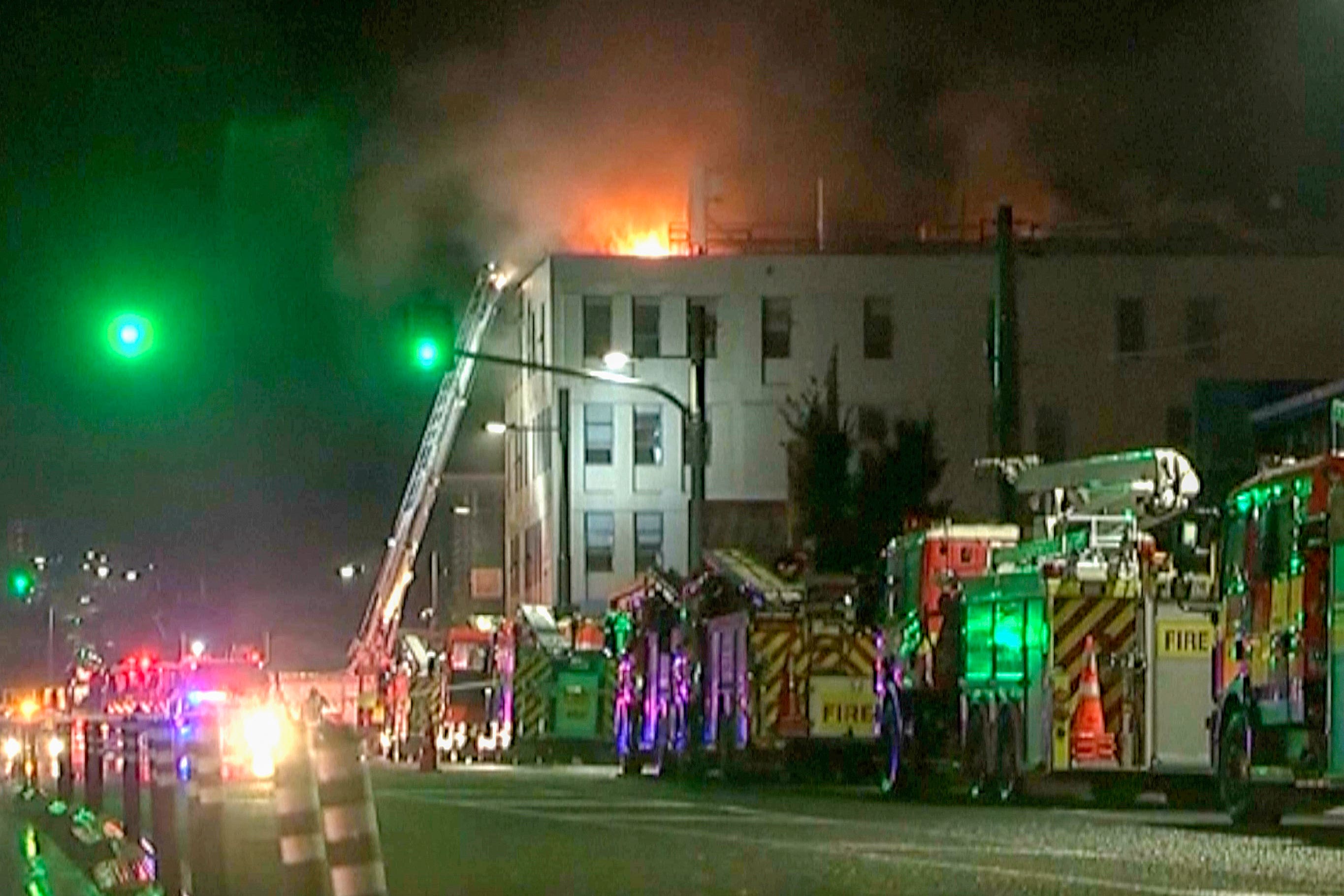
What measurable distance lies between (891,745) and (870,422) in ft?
131

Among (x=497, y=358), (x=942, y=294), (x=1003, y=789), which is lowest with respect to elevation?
(x=1003, y=789)

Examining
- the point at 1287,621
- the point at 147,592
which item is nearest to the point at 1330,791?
the point at 1287,621

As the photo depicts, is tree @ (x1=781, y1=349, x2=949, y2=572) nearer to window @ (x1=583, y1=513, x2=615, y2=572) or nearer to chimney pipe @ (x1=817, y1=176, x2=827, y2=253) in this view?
chimney pipe @ (x1=817, y1=176, x2=827, y2=253)

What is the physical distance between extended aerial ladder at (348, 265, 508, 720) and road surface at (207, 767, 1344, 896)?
4318cm

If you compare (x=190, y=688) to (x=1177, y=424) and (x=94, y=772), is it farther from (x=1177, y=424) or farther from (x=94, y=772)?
(x=1177, y=424)

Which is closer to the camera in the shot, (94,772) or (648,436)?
(94,772)

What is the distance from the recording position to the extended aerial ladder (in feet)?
231

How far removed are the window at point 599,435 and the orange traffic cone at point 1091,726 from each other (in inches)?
1783

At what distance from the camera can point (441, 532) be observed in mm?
90188

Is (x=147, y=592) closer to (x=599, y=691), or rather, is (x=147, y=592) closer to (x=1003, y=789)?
(x=599, y=691)

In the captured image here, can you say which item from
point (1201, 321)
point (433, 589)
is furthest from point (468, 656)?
point (433, 589)

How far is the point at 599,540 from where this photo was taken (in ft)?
233

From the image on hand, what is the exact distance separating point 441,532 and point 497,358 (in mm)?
56181

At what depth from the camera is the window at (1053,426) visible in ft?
230
